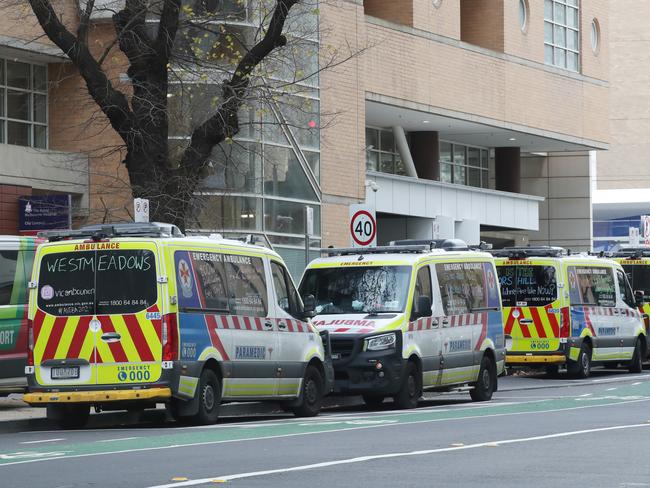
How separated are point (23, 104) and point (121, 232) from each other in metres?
19.8

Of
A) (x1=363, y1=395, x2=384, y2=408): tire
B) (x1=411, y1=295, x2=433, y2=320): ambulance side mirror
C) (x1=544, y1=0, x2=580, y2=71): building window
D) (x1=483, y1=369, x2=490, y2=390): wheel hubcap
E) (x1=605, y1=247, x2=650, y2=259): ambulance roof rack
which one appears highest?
(x1=544, y1=0, x2=580, y2=71): building window

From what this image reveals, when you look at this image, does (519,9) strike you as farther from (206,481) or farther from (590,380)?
(206,481)

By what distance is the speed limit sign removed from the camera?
26562 mm

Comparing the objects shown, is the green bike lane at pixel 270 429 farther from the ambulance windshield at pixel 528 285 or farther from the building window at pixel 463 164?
the building window at pixel 463 164

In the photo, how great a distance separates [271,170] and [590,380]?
34.5ft

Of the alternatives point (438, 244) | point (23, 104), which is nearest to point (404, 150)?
point (23, 104)

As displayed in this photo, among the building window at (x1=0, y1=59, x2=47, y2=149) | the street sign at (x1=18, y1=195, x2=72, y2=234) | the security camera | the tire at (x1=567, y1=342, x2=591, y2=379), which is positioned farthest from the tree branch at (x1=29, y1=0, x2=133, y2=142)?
the security camera

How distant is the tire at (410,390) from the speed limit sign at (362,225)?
527 centimetres

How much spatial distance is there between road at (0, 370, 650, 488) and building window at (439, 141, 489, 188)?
112ft

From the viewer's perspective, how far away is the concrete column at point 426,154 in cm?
5124

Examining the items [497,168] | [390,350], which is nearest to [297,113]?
[390,350]

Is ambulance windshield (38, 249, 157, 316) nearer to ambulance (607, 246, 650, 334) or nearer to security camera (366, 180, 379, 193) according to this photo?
ambulance (607, 246, 650, 334)

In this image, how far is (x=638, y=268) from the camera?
118 ft

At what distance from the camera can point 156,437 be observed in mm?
15633
